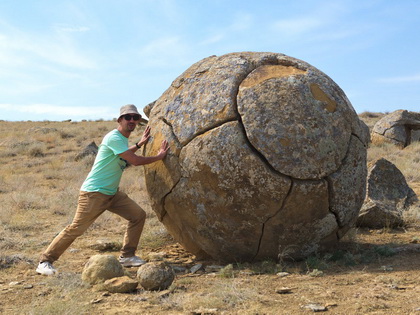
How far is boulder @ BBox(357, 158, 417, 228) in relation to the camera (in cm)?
670

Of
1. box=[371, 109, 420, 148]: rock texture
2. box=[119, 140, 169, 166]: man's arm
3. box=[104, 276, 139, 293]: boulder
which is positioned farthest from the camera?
box=[371, 109, 420, 148]: rock texture

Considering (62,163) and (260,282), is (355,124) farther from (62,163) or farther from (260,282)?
(62,163)

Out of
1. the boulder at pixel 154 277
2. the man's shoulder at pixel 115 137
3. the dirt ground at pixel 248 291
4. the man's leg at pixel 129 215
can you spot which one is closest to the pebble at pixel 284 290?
the dirt ground at pixel 248 291

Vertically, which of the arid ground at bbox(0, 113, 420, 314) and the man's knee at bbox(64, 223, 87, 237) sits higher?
the man's knee at bbox(64, 223, 87, 237)

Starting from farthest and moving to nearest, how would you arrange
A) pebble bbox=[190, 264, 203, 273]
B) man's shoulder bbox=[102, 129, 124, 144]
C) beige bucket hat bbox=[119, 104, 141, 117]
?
1. beige bucket hat bbox=[119, 104, 141, 117]
2. man's shoulder bbox=[102, 129, 124, 144]
3. pebble bbox=[190, 264, 203, 273]

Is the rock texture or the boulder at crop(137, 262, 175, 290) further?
the rock texture

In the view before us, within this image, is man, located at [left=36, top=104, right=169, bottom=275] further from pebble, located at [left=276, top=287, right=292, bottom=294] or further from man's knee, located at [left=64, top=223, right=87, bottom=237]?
pebble, located at [left=276, top=287, right=292, bottom=294]

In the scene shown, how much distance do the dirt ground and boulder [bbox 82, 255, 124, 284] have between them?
11 centimetres

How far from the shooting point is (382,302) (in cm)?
356

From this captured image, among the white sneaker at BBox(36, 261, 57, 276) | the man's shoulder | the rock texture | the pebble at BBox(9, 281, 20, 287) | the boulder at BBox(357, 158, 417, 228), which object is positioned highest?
the rock texture

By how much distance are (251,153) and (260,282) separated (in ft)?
4.02

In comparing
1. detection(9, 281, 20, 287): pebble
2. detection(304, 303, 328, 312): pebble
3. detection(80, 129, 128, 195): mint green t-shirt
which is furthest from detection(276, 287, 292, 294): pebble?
detection(9, 281, 20, 287): pebble

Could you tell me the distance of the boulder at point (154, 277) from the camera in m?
4.07

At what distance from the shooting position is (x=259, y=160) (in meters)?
4.26
